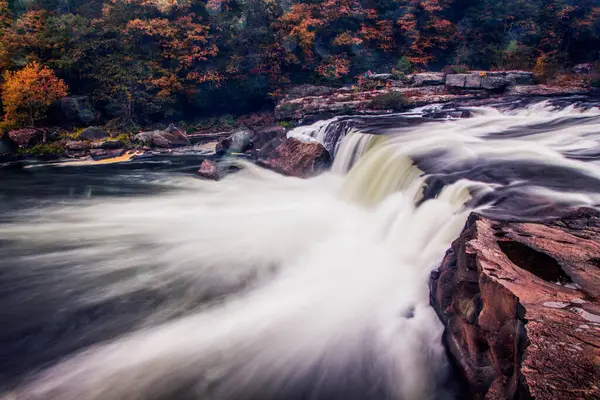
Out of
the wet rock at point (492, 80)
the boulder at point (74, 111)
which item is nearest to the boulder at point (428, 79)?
the wet rock at point (492, 80)

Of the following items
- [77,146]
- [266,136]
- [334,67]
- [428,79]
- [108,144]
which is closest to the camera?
[266,136]

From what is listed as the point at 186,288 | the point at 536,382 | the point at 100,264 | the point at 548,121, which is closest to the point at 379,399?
the point at 536,382

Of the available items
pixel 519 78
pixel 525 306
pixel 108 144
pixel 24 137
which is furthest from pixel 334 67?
pixel 525 306

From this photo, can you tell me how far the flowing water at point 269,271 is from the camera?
160 inches

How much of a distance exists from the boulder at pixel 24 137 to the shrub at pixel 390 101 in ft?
54.1

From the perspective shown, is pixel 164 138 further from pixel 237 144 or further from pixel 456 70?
pixel 456 70

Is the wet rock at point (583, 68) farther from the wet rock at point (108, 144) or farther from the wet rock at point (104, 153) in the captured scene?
the wet rock at point (108, 144)

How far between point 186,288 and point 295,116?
543 inches

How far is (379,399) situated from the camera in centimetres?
377

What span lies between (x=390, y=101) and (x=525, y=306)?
50.7ft

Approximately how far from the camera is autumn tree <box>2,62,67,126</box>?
1648 centimetres

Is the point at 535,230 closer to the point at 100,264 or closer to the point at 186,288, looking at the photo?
the point at 186,288

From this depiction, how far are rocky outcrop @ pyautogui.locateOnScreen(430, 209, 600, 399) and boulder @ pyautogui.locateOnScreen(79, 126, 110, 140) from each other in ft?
57.5

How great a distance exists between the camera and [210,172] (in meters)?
12.5
